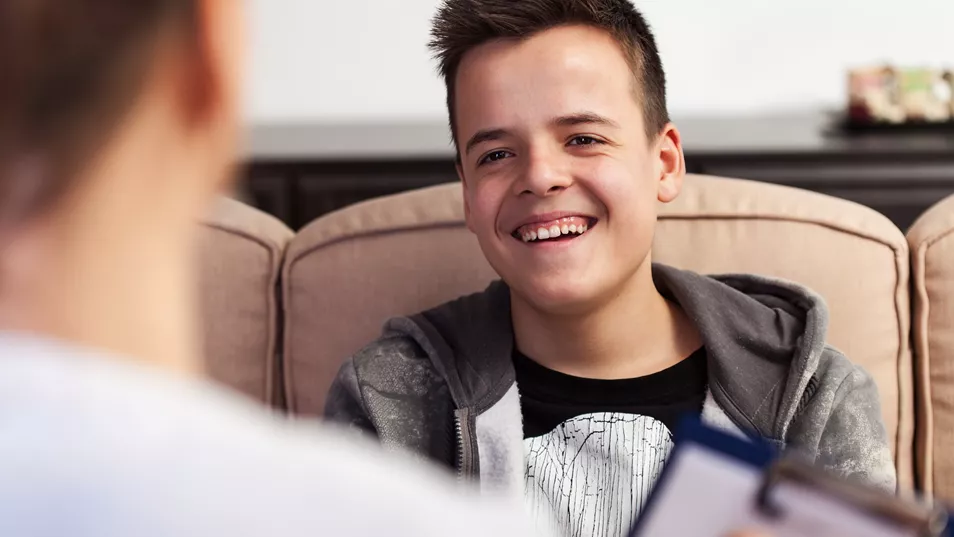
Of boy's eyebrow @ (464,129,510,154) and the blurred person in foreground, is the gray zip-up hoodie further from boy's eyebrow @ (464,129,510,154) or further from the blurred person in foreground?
the blurred person in foreground

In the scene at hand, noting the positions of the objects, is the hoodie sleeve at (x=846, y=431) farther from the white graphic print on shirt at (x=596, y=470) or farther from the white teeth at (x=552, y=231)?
the white teeth at (x=552, y=231)

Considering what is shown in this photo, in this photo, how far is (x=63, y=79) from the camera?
0.32m

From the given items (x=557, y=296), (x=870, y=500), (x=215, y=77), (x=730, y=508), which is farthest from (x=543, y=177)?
(x=215, y=77)

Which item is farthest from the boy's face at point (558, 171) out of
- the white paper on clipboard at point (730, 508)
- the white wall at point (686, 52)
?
the white wall at point (686, 52)

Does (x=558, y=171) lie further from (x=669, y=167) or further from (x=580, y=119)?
(x=669, y=167)

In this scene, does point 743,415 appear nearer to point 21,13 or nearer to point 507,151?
point 507,151

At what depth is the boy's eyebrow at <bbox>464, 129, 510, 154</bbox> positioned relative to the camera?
125 cm

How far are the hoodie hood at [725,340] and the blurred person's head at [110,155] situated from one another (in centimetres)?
91

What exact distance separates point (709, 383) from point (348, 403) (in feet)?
1.44

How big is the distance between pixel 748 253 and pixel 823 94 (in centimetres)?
117

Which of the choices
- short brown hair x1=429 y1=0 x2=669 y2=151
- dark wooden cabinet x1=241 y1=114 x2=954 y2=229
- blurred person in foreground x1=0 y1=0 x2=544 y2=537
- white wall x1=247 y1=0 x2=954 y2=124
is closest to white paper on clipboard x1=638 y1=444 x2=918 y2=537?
blurred person in foreground x1=0 y1=0 x2=544 y2=537

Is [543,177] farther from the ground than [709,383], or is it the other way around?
[543,177]

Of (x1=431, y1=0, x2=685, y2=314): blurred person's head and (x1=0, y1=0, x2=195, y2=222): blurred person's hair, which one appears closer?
(x1=0, y1=0, x2=195, y2=222): blurred person's hair

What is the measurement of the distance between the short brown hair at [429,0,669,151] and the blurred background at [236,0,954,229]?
2.20ft
